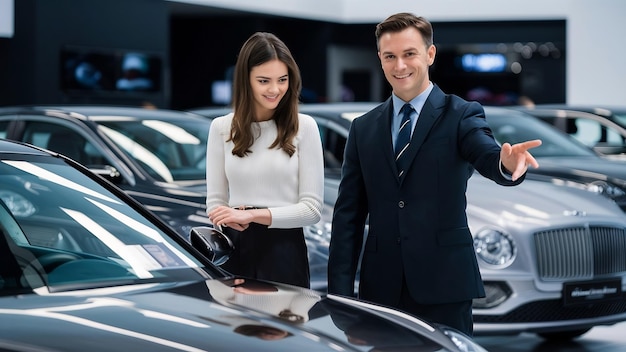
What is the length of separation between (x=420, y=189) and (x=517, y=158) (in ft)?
1.57

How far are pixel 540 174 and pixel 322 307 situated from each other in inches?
202

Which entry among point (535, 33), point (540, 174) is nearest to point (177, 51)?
point (535, 33)

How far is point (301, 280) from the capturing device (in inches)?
193

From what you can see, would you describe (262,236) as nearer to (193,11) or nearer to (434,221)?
(434,221)

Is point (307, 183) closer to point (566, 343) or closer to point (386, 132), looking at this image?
point (386, 132)

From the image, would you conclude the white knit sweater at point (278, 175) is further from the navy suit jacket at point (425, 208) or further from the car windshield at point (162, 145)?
the car windshield at point (162, 145)

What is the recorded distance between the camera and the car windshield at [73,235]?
3.81 m

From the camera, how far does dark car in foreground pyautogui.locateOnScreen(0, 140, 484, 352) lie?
320 centimetres

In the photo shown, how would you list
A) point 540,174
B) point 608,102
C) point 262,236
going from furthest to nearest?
1. point 608,102
2. point 540,174
3. point 262,236

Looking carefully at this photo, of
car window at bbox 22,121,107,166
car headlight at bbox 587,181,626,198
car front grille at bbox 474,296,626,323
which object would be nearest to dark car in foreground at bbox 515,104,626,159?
car headlight at bbox 587,181,626,198

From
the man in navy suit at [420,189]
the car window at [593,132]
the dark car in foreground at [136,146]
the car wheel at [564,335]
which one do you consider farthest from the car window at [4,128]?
the car window at [593,132]

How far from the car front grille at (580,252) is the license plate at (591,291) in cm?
6

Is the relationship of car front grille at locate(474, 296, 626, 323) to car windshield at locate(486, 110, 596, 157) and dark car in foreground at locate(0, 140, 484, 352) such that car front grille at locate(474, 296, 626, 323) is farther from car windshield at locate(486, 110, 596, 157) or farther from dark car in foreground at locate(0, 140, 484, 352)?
dark car in foreground at locate(0, 140, 484, 352)

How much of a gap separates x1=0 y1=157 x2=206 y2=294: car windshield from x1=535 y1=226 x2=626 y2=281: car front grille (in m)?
3.33
